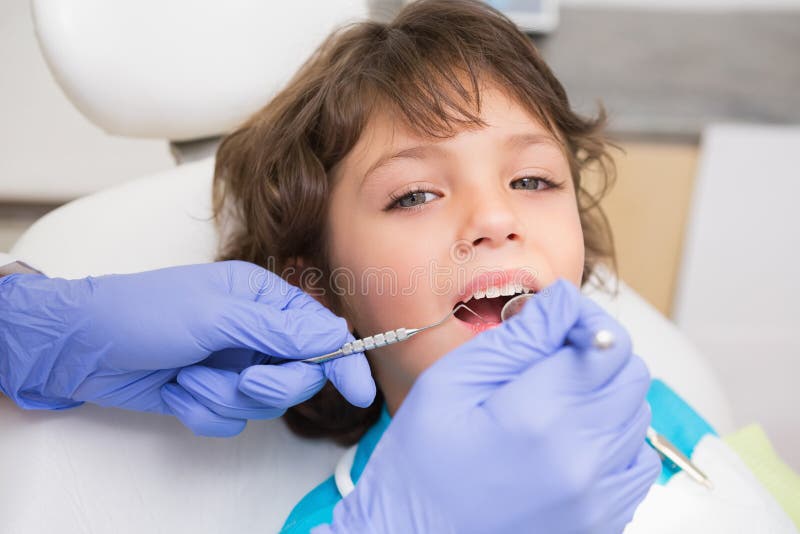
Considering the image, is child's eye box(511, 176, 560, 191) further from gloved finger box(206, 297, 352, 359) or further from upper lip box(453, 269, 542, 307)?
gloved finger box(206, 297, 352, 359)

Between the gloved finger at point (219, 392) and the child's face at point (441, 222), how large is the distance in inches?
8.3

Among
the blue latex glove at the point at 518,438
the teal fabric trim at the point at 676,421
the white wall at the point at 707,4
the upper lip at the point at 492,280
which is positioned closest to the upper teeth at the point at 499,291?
the upper lip at the point at 492,280

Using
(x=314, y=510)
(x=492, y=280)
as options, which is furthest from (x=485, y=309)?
(x=314, y=510)

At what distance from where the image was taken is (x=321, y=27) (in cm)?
142

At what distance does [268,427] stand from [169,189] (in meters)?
0.49

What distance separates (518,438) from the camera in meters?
0.72

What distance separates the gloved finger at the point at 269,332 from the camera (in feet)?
3.02

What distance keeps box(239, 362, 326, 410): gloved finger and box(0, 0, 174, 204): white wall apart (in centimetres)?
129

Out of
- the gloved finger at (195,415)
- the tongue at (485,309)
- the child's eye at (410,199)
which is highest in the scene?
the child's eye at (410,199)

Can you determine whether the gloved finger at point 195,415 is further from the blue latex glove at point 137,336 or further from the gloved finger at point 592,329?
the gloved finger at point 592,329

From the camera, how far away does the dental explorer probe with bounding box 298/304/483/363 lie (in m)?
0.85

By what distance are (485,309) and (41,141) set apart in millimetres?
1517

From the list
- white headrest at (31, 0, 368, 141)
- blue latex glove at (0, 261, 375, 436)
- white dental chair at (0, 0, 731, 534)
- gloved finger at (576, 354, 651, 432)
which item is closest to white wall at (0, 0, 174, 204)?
white dental chair at (0, 0, 731, 534)

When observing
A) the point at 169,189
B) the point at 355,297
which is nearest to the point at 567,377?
the point at 355,297
